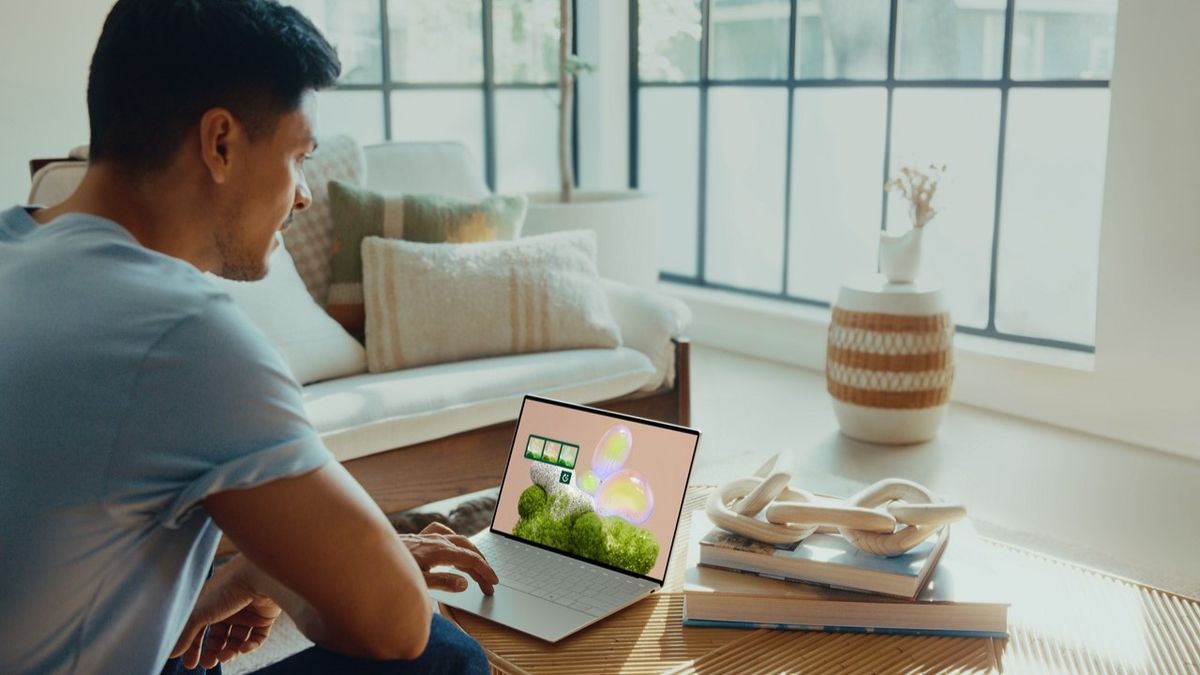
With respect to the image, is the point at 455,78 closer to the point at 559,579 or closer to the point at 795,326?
the point at 795,326

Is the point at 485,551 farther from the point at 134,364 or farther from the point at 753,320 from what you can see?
the point at 753,320

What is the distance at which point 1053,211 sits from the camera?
3.74m

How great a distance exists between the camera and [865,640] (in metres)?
1.26

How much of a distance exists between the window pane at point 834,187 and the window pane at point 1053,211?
543 mm

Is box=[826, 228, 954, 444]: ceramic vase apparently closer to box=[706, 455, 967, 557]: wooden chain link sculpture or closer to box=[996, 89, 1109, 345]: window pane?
box=[996, 89, 1109, 345]: window pane

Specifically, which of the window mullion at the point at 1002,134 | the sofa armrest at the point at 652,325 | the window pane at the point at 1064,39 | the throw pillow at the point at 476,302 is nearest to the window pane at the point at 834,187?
the window mullion at the point at 1002,134

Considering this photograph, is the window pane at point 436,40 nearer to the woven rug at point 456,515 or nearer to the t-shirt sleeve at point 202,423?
the woven rug at point 456,515

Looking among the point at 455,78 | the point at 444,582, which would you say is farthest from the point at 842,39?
the point at 444,582

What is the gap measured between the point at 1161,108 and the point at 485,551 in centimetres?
260

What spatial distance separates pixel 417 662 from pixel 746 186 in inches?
154

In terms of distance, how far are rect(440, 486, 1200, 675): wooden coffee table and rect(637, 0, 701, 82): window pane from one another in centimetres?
383

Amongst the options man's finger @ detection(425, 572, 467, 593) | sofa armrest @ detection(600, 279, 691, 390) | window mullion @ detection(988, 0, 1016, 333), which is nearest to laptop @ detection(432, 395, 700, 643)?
man's finger @ detection(425, 572, 467, 593)

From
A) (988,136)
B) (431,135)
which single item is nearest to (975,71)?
(988,136)

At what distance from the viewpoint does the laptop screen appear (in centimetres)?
143
